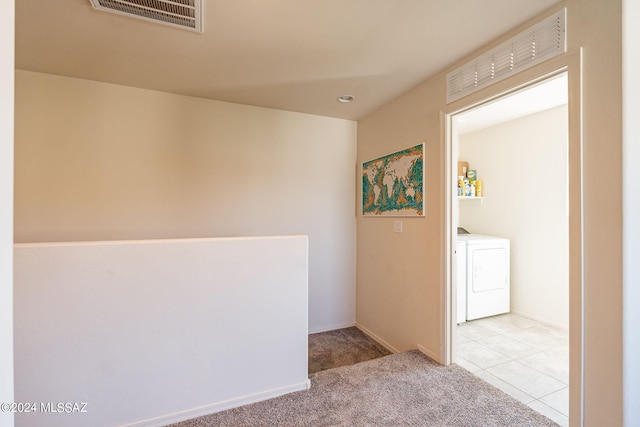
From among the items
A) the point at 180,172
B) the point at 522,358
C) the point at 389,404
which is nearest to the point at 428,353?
the point at 389,404

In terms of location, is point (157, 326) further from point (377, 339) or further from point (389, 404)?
point (377, 339)

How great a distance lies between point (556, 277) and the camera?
3115 mm

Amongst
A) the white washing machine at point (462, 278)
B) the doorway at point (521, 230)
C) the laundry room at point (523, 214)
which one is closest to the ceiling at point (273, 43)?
the doorway at point (521, 230)

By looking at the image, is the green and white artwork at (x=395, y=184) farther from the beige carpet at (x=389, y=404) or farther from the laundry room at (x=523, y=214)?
the beige carpet at (x=389, y=404)

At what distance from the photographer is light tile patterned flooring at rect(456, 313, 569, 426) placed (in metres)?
1.93

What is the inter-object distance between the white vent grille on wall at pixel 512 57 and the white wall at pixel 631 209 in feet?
0.82

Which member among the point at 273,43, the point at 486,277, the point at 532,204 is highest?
the point at 273,43

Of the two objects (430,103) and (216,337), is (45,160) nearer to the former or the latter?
(216,337)

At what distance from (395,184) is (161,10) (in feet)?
7.12

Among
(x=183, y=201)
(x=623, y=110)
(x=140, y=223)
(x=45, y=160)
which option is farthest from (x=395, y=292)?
(x=45, y=160)

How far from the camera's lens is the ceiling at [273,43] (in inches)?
61.8

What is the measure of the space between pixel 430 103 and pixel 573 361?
1.91 metres

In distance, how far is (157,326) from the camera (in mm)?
1592

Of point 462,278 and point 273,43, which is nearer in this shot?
point 273,43
